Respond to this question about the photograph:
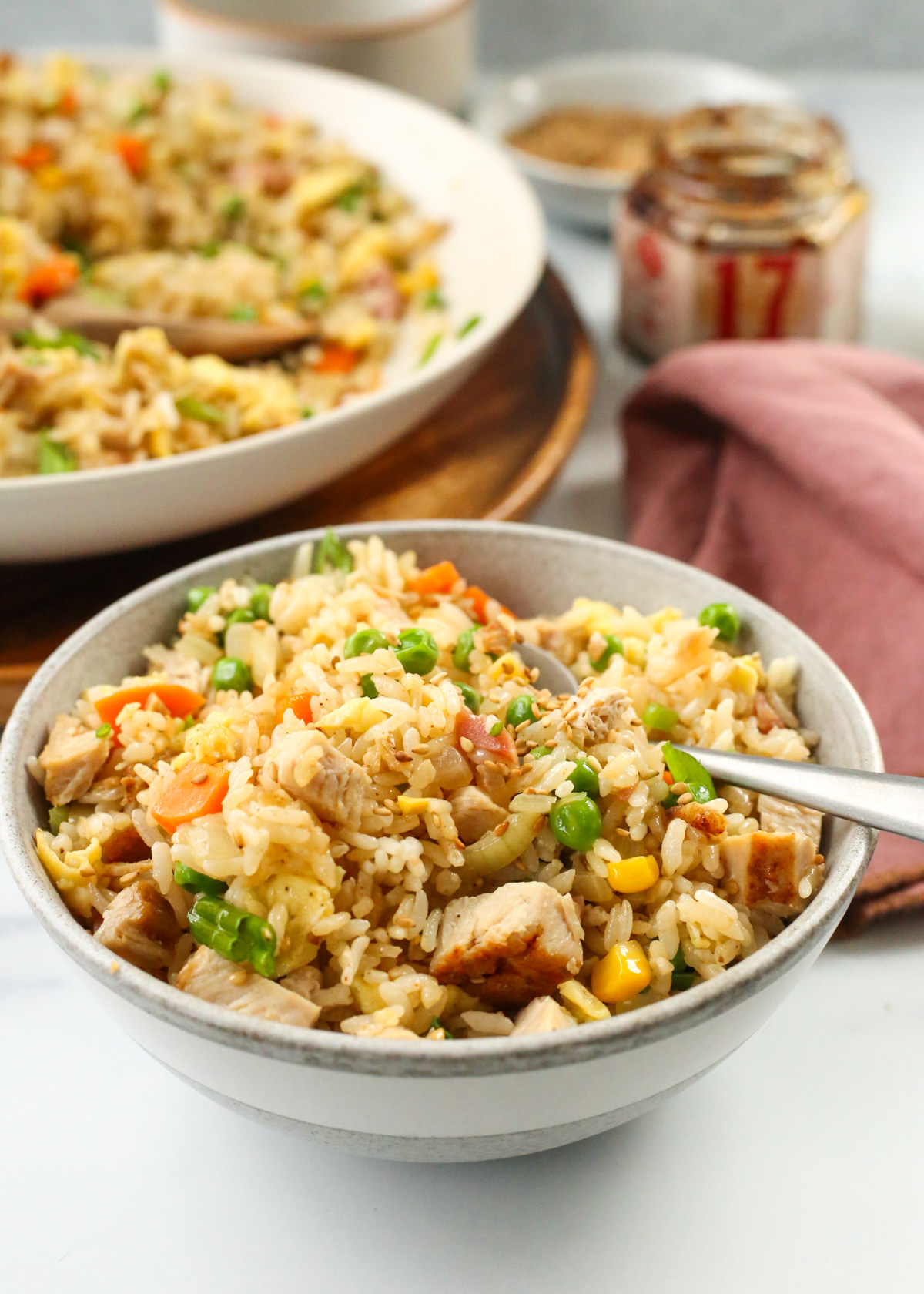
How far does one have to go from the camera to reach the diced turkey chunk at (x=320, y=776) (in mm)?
1341

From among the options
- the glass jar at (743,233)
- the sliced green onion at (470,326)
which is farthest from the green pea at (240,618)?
the glass jar at (743,233)

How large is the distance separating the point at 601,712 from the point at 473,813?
206 millimetres

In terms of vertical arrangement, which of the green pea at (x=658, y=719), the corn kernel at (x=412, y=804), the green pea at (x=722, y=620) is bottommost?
the green pea at (x=658, y=719)

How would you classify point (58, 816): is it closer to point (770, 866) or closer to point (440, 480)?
point (770, 866)

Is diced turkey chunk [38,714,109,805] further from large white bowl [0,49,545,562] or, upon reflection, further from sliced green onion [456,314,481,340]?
sliced green onion [456,314,481,340]

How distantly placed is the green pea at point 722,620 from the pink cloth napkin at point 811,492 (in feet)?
1.31

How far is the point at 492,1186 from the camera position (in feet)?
4.94

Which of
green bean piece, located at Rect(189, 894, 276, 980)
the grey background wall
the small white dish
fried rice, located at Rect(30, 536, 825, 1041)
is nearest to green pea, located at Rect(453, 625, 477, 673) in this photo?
fried rice, located at Rect(30, 536, 825, 1041)

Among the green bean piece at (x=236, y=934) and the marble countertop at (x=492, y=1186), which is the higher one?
the green bean piece at (x=236, y=934)

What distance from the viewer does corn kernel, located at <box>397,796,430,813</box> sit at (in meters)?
1.41

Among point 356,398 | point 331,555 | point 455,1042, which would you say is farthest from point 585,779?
point 356,398

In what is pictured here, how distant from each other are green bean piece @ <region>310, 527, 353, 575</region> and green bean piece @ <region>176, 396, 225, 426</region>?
22.5 inches

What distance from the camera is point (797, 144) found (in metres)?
3.03

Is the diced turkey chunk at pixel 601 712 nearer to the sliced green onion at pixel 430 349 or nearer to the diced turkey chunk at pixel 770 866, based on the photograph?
the diced turkey chunk at pixel 770 866
